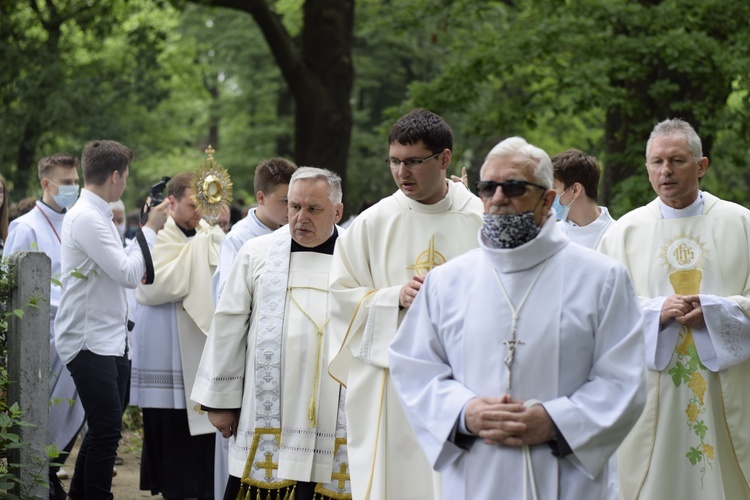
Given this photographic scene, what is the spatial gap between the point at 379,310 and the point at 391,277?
0.82ft

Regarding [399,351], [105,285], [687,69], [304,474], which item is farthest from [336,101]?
[399,351]

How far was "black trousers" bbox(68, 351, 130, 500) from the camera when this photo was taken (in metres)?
7.27

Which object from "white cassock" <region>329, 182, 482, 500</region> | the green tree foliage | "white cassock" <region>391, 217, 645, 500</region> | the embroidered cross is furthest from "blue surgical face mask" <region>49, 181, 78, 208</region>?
the green tree foliage

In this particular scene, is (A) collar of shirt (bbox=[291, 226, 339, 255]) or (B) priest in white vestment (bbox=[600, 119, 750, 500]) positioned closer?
(B) priest in white vestment (bbox=[600, 119, 750, 500])

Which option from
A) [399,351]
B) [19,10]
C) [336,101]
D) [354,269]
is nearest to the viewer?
[399,351]

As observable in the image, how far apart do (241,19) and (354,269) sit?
875 inches

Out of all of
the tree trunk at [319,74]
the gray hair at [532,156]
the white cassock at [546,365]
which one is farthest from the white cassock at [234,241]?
the tree trunk at [319,74]

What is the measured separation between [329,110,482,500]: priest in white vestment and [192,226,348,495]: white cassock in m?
0.55

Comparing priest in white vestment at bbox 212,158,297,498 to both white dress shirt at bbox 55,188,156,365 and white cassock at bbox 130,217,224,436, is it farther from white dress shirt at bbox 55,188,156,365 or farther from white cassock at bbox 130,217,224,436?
white cassock at bbox 130,217,224,436

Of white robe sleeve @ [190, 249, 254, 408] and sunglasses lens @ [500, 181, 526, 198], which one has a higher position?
sunglasses lens @ [500, 181, 526, 198]

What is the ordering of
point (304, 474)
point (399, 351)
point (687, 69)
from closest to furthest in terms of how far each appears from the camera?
point (399, 351)
point (304, 474)
point (687, 69)

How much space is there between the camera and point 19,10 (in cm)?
2011

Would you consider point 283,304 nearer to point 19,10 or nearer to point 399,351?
point 399,351

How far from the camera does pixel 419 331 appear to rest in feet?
14.5
